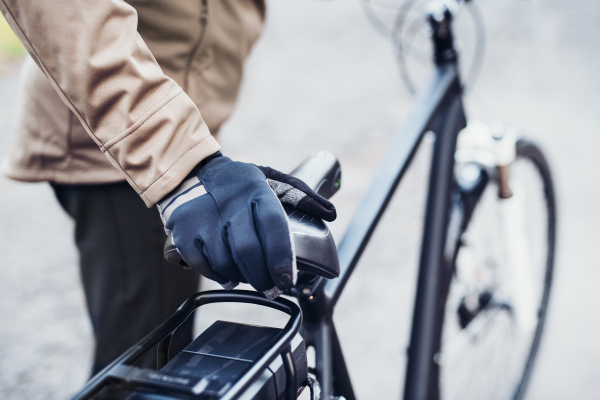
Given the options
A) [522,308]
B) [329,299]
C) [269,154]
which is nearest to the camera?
[329,299]

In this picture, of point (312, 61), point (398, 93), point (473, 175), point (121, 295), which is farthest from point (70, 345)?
point (312, 61)

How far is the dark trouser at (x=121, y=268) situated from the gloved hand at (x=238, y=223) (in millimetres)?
365

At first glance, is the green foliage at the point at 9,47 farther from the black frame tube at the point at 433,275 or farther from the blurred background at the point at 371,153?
the black frame tube at the point at 433,275

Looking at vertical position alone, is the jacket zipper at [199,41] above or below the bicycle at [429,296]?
above

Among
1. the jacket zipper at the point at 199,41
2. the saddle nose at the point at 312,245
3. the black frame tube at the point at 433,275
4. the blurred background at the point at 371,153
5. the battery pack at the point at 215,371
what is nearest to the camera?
the battery pack at the point at 215,371

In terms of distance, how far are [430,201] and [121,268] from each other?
706 millimetres

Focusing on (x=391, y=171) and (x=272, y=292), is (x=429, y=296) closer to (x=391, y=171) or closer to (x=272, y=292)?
(x=391, y=171)

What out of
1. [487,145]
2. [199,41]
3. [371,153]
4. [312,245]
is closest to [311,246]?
[312,245]

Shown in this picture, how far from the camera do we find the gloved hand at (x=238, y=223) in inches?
20.7

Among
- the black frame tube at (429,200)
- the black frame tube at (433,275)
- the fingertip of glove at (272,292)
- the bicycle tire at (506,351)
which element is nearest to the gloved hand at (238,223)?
the fingertip of glove at (272,292)

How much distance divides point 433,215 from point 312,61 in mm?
3054

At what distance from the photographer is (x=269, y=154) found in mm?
2945

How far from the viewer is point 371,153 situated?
9.43 feet

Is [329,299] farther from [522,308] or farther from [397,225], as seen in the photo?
[397,225]
